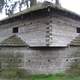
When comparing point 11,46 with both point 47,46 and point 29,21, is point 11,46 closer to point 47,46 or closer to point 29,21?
point 29,21

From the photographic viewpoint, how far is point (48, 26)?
15641 millimetres

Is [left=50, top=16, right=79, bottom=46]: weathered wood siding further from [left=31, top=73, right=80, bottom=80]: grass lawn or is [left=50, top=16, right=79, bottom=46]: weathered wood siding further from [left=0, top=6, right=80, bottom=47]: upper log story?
[left=31, top=73, right=80, bottom=80]: grass lawn

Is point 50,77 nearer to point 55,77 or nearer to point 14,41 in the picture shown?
point 55,77

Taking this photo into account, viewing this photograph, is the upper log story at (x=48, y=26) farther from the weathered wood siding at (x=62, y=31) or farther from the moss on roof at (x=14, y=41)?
the moss on roof at (x=14, y=41)

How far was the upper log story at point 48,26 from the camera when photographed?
1565 centimetres

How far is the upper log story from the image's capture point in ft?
51.3

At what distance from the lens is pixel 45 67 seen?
16.0 m

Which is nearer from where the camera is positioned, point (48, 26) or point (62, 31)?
point (48, 26)

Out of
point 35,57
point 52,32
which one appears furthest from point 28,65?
point 52,32

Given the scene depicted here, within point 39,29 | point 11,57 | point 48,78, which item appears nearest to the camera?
point 48,78

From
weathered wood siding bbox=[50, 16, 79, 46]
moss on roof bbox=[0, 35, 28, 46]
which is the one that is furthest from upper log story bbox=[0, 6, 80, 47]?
moss on roof bbox=[0, 35, 28, 46]

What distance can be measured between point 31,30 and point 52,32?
2045 millimetres

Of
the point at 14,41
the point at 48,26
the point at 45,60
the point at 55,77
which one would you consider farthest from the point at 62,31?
the point at 14,41

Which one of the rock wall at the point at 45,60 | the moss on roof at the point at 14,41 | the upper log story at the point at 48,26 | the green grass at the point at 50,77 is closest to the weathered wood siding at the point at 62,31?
the upper log story at the point at 48,26
